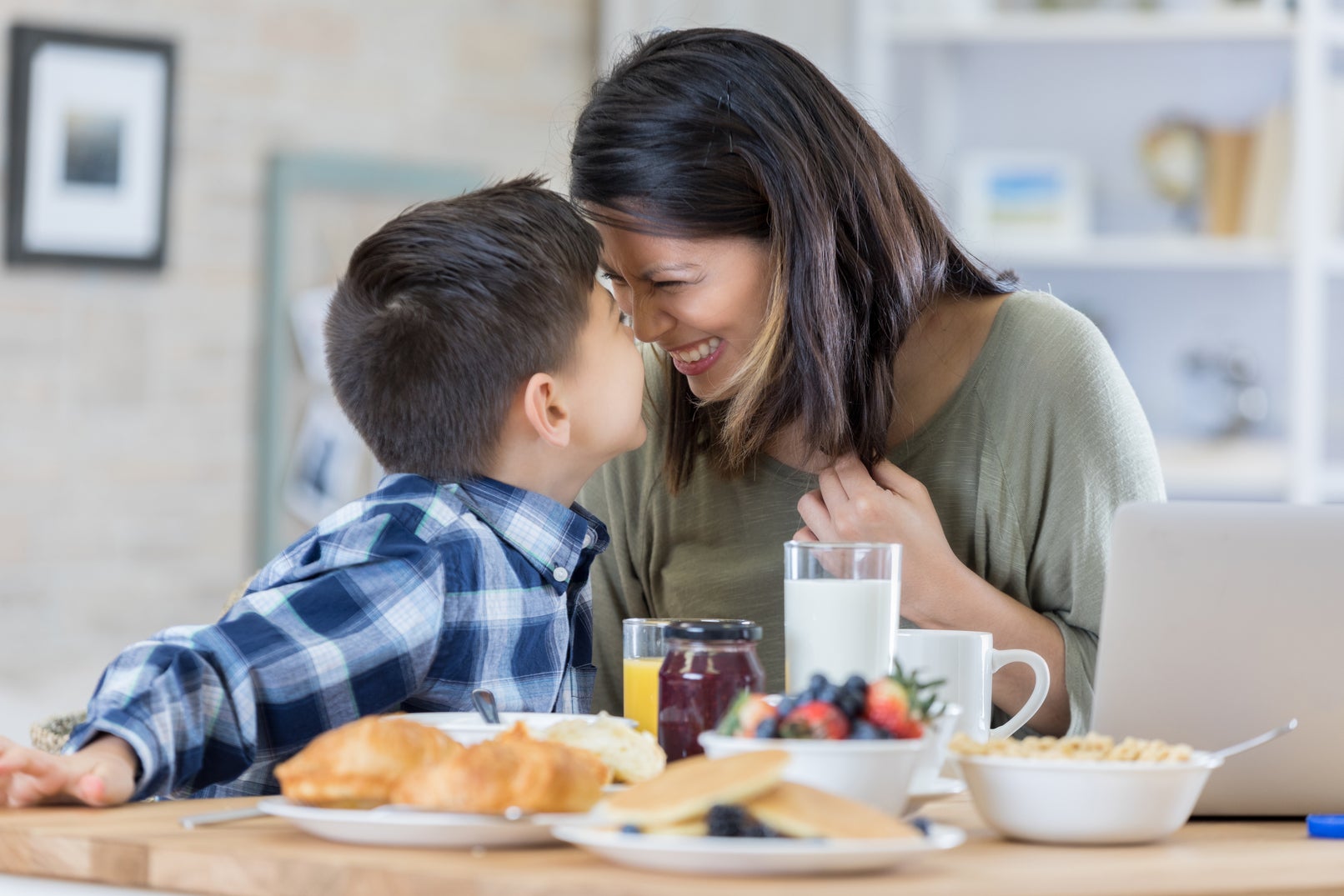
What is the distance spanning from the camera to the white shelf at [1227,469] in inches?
134

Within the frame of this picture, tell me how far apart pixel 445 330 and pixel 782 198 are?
1.24 feet

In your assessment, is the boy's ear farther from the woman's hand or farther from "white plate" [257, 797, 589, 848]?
"white plate" [257, 797, 589, 848]

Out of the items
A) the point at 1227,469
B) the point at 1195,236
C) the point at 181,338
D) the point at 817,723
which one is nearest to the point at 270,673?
the point at 817,723

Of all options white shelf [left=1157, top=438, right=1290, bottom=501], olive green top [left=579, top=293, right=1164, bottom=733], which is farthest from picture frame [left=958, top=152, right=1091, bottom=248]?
olive green top [left=579, top=293, right=1164, bottom=733]

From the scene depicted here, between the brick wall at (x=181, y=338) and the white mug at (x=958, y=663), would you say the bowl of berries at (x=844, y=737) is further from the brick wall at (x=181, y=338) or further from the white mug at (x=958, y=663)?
the brick wall at (x=181, y=338)

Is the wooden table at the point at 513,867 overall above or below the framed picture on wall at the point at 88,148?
below

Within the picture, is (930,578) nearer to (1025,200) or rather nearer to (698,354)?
(698,354)

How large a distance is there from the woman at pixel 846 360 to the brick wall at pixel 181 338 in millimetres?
Result: 1367

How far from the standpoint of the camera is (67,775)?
1.00 meters

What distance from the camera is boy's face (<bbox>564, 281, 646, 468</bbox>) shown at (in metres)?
1.49

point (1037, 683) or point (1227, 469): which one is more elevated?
point (1227, 469)

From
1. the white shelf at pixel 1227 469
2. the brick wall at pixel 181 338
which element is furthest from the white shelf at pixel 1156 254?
the brick wall at pixel 181 338

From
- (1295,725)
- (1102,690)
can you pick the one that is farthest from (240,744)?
(1295,725)

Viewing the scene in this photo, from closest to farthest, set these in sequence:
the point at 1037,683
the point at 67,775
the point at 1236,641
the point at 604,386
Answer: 1. the point at 67,775
2. the point at 1236,641
3. the point at 1037,683
4. the point at 604,386
